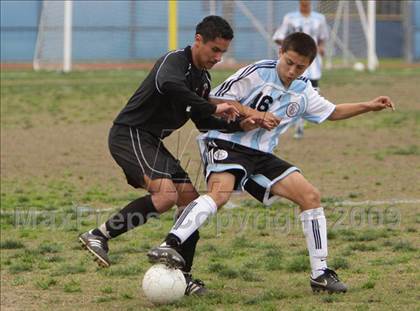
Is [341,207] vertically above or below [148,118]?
below

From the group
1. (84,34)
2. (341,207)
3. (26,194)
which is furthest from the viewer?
(84,34)

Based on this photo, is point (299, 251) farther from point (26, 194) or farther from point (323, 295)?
point (26, 194)

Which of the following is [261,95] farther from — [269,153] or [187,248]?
[187,248]

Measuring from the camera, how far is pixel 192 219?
22.0 ft

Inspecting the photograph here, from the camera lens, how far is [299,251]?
8.52 m

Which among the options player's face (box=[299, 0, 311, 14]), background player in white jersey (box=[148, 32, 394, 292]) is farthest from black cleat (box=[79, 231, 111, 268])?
player's face (box=[299, 0, 311, 14])

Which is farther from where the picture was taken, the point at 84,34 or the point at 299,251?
the point at 84,34

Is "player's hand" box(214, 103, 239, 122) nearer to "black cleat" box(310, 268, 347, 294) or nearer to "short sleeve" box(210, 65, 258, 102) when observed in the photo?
"short sleeve" box(210, 65, 258, 102)

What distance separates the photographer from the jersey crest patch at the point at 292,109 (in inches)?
279

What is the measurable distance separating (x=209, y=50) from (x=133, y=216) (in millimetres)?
1174

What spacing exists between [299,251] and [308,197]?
1616 millimetres

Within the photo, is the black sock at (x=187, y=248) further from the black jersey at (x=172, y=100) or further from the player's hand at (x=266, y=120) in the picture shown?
the player's hand at (x=266, y=120)

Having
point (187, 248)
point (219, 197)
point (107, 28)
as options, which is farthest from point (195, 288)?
point (107, 28)

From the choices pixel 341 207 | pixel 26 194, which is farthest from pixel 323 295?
pixel 26 194
